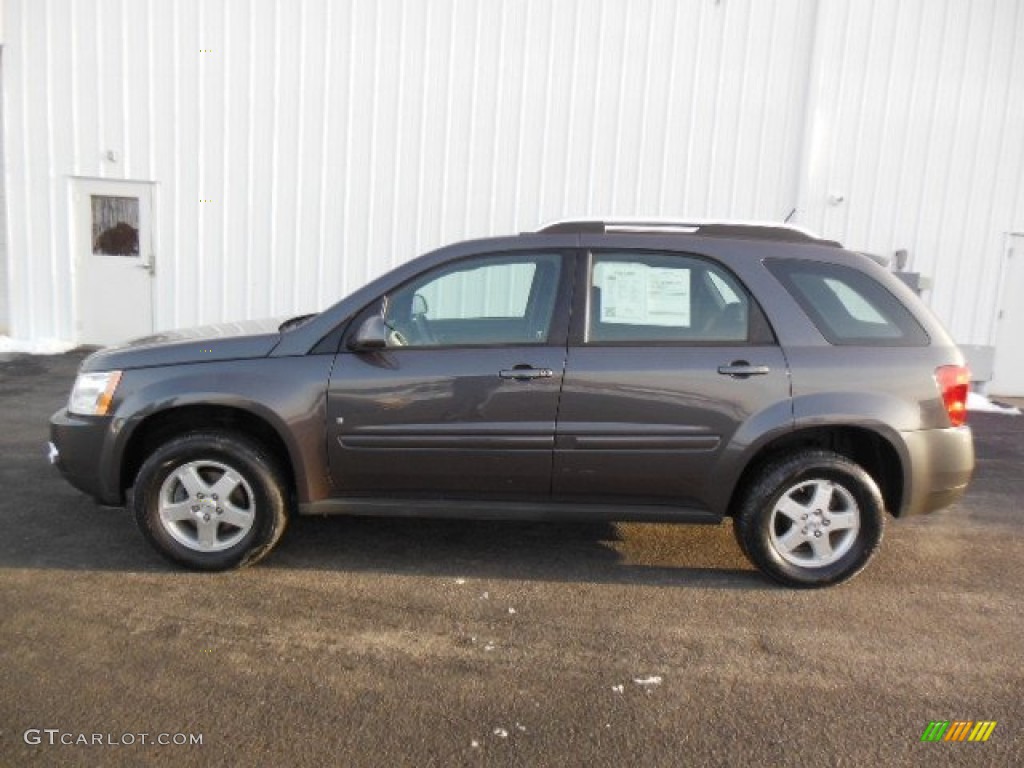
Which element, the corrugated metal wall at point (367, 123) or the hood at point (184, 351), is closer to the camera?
the hood at point (184, 351)

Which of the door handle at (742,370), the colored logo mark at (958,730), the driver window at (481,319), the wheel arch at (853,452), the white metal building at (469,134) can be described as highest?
the white metal building at (469,134)

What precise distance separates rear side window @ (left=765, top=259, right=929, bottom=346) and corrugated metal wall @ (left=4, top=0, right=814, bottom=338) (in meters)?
5.79

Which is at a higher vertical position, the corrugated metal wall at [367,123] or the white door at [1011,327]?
the corrugated metal wall at [367,123]

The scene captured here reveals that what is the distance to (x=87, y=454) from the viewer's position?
12.1 feet

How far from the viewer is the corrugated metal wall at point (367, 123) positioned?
9031mm

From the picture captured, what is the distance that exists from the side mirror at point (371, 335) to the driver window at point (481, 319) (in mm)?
81

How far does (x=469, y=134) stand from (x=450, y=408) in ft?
21.2

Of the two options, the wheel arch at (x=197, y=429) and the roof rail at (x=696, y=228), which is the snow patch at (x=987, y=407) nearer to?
the roof rail at (x=696, y=228)

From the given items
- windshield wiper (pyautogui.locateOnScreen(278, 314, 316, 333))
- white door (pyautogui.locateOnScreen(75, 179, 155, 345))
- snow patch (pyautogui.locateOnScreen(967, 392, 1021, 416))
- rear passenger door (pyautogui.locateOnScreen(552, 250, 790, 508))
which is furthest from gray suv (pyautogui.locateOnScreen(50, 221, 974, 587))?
white door (pyautogui.locateOnScreen(75, 179, 155, 345))

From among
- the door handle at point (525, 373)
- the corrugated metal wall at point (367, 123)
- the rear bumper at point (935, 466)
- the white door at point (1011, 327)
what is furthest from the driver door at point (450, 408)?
the white door at point (1011, 327)

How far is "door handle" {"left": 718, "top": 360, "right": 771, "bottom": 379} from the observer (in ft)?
11.7

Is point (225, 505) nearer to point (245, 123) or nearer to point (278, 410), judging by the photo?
point (278, 410)

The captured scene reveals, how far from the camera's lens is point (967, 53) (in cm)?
890

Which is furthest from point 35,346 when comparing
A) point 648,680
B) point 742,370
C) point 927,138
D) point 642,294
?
point 927,138
